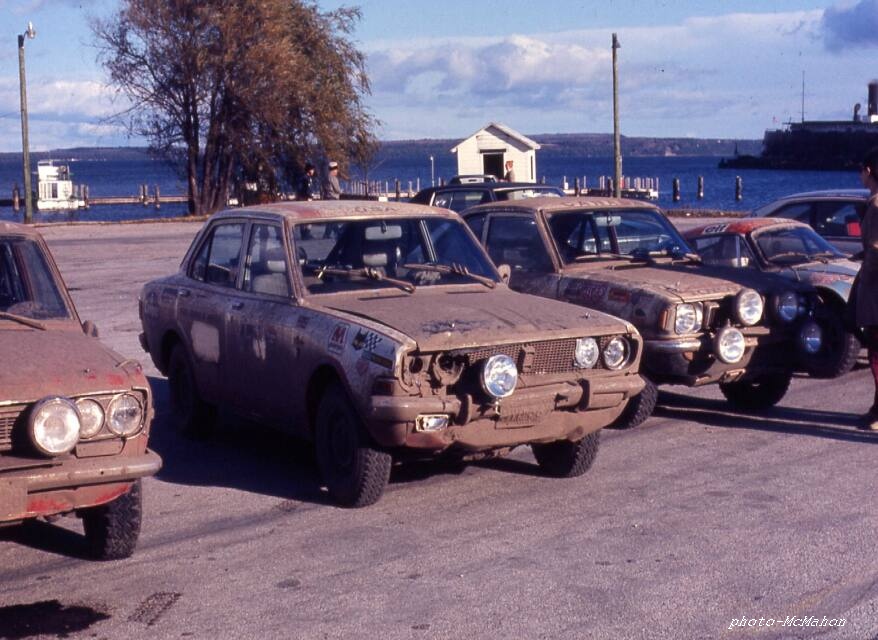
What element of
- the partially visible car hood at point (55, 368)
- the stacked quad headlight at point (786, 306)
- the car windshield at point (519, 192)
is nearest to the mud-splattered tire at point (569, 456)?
the stacked quad headlight at point (786, 306)

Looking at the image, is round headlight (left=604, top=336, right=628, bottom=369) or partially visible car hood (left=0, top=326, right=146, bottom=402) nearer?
partially visible car hood (left=0, top=326, right=146, bottom=402)

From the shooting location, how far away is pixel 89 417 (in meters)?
5.48

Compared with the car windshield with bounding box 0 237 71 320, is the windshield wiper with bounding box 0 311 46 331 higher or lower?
lower

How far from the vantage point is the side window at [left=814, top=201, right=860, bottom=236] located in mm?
12766

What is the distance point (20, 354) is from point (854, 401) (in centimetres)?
682

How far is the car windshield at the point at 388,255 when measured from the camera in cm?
776

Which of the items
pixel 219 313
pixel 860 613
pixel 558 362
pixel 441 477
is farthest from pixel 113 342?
pixel 860 613

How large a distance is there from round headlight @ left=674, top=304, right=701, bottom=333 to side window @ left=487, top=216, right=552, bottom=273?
127 centimetres

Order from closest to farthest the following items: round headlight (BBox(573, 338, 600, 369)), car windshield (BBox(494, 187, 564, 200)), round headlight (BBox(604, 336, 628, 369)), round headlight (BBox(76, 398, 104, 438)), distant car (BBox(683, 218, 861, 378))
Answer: round headlight (BBox(76, 398, 104, 438)) < round headlight (BBox(573, 338, 600, 369)) < round headlight (BBox(604, 336, 628, 369)) < distant car (BBox(683, 218, 861, 378)) < car windshield (BBox(494, 187, 564, 200))

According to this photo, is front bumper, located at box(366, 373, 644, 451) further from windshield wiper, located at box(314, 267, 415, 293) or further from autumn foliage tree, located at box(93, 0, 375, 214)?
autumn foliage tree, located at box(93, 0, 375, 214)

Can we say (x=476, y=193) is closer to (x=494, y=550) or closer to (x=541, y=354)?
(x=541, y=354)

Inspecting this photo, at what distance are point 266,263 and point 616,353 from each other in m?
2.30

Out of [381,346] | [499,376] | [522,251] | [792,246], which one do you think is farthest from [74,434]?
[792,246]

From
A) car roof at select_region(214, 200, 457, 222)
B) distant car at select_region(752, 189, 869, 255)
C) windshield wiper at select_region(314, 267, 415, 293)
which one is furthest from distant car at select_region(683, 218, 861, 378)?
windshield wiper at select_region(314, 267, 415, 293)
